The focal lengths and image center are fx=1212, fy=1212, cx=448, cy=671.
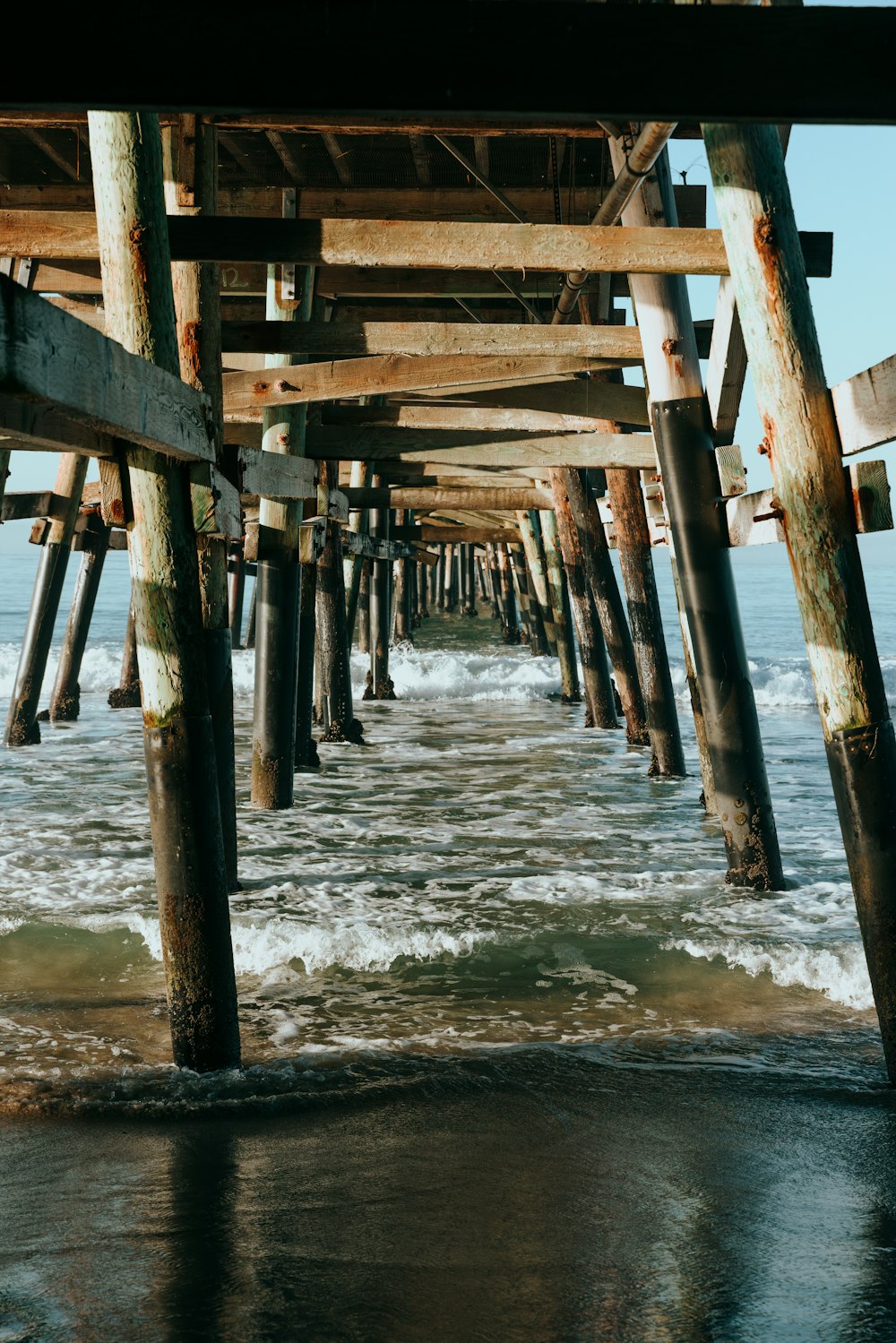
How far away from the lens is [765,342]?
3336mm

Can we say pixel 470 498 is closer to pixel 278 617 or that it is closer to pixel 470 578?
pixel 278 617

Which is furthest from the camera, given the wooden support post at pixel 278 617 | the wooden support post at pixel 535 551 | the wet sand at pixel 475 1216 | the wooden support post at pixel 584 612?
the wooden support post at pixel 535 551

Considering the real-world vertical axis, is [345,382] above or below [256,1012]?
above

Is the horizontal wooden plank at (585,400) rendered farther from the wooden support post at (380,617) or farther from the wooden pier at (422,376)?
the wooden support post at (380,617)

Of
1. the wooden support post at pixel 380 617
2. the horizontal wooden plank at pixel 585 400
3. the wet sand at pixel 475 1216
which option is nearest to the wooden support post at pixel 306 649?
the horizontal wooden plank at pixel 585 400

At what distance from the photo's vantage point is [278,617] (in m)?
6.70

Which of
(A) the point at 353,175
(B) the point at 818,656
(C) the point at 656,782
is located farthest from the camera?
(C) the point at 656,782

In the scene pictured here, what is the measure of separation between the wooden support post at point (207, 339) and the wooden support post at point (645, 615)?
345 centimetres

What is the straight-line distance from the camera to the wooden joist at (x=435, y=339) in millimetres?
5430

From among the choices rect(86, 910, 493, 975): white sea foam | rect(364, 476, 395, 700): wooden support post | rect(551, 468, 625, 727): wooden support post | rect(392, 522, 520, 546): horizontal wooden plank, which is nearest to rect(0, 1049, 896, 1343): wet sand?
rect(86, 910, 493, 975): white sea foam

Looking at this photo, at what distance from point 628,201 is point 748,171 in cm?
206

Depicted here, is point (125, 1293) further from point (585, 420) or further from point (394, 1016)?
point (585, 420)

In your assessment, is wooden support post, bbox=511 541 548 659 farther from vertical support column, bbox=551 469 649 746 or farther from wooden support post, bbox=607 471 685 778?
wooden support post, bbox=607 471 685 778

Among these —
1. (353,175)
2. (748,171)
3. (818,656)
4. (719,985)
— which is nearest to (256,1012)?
(719,985)
